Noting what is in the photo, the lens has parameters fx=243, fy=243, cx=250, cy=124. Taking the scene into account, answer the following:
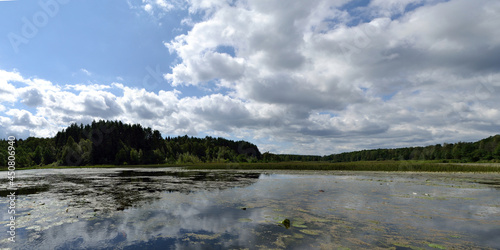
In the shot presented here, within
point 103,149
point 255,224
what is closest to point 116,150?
point 103,149

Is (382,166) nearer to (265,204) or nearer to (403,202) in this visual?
(403,202)

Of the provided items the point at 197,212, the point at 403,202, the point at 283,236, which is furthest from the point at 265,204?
the point at 403,202

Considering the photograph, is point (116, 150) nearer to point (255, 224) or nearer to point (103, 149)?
point (103, 149)

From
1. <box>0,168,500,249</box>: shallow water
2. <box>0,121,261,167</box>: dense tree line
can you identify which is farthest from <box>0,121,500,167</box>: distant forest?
<box>0,168,500,249</box>: shallow water

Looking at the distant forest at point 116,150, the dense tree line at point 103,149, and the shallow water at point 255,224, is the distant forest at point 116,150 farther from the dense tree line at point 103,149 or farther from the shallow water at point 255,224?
the shallow water at point 255,224

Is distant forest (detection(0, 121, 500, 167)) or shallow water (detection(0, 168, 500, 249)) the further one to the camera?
distant forest (detection(0, 121, 500, 167))

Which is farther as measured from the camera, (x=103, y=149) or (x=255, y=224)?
(x=103, y=149)

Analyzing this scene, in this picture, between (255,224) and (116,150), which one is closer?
(255,224)

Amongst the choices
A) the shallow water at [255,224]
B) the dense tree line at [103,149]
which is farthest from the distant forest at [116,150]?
the shallow water at [255,224]

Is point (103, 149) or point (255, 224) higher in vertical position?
point (103, 149)

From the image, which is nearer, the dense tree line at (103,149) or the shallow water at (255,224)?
the shallow water at (255,224)

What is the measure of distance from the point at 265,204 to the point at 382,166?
→ 55.0 metres

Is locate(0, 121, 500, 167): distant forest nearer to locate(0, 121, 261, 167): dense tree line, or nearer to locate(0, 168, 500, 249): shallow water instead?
locate(0, 121, 261, 167): dense tree line

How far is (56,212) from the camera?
12.8 metres
